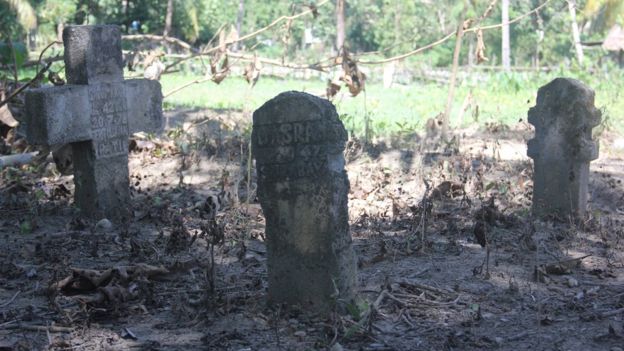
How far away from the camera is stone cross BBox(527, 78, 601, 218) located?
680 centimetres

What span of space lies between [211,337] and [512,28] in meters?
45.2

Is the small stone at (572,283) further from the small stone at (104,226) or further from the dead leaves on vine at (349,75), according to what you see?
the dead leaves on vine at (349,75)

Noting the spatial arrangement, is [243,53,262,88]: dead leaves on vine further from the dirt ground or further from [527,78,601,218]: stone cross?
[527,78,601,218]: stone cross

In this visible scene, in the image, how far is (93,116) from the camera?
6.90m

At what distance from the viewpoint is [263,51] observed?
51625 mm

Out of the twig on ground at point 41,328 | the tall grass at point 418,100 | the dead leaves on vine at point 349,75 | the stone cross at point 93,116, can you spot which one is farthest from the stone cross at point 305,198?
the tall grass at point 418,100

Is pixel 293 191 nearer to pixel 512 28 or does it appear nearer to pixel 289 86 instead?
pixel 289 86

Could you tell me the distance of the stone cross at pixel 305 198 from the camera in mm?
4312

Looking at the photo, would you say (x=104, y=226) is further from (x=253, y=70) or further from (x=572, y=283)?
(x=572, y=283)

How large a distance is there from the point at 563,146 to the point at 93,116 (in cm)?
386

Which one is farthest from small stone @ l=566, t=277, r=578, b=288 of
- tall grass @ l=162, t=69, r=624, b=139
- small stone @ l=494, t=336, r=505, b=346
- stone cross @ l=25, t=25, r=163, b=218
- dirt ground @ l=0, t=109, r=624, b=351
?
tall grass @ l=162, t=69, r=624, b=139

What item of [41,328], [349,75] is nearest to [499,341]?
[41,328]

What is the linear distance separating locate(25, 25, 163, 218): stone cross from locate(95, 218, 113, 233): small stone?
0.24 m

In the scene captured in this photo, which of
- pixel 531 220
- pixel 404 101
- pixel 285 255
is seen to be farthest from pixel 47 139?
pixel 404 101
